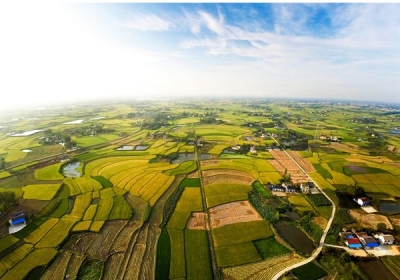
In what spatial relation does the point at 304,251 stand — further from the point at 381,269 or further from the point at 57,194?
the point at 57,194

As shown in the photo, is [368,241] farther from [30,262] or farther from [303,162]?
[30,262]

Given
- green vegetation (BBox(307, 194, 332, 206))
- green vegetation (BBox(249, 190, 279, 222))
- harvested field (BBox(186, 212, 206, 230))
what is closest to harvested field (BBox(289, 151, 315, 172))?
green vegetation (BBox(307, 194, 332, 206))

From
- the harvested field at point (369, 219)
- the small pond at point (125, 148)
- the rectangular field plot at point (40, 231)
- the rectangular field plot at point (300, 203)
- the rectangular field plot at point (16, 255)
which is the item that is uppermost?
the harvested field at point (369, 219)

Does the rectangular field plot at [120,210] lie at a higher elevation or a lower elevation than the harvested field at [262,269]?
lower

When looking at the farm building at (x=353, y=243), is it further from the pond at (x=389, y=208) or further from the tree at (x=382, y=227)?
the pond at (x=389, y=208)

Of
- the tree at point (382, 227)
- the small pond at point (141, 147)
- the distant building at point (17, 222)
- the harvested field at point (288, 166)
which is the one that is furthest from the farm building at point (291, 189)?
the small pond at point (141, 147)

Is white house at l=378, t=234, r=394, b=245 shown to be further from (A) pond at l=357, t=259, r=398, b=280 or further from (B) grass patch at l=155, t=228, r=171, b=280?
(B) grass patch at l=155, t=228, r=171, b=280
